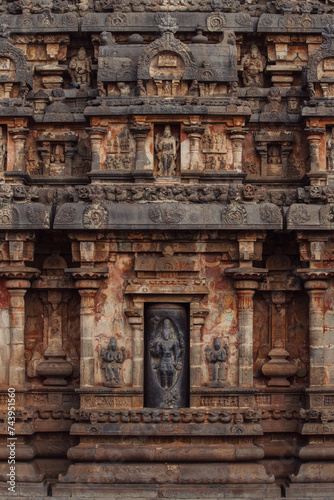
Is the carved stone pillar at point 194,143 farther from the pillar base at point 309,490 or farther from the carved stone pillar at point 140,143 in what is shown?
the pillar base at point 309,490

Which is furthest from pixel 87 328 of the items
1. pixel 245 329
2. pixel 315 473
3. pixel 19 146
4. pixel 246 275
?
pixel 315 473

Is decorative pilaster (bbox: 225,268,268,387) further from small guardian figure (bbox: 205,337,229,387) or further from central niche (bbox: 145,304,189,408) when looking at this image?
central niche (bbox: 145,304,189,408)

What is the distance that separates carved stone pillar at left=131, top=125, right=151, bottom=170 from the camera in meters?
18.1

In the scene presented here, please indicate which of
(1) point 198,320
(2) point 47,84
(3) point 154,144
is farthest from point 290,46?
(1) point 198,320

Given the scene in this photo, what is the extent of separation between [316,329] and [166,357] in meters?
3.11

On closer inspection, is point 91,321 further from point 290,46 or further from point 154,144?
point 290,46

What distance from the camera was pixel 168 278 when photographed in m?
17.8

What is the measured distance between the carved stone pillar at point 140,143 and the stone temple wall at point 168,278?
4 centimetres

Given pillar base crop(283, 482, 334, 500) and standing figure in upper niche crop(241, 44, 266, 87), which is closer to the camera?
pillar base crop(283, 482, 334, 500)

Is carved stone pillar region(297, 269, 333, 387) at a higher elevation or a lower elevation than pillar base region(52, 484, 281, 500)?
higher

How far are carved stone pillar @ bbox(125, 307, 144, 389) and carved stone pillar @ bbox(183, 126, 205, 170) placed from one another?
10.5ft

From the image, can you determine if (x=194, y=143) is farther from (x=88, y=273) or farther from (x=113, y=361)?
(x=113, y=361)

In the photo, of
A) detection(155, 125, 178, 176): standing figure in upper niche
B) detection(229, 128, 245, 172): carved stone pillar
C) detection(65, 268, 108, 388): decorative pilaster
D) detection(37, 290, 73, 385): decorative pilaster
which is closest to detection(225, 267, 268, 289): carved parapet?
detection(229, 128, 245, 172): carved stone pillar

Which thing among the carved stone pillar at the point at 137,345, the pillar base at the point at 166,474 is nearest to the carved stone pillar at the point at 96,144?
the carved stone pillar at the point at 137,345
